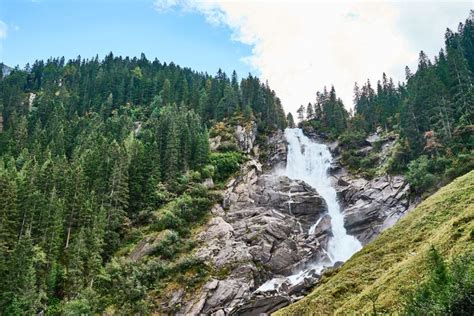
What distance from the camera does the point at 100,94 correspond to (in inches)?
4884

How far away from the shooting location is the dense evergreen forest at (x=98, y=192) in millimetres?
49844

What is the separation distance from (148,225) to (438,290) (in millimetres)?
50352

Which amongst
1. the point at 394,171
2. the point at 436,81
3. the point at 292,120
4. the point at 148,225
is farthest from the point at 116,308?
the point at 292,120

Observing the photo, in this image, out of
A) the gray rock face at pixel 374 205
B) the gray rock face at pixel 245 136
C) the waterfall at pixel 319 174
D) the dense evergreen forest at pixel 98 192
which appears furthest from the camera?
the gray rock face at pixel 245 136

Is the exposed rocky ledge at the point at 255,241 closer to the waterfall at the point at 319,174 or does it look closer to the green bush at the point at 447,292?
the waterfall at the point at 319,174

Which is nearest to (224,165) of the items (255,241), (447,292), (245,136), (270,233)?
(245,136)

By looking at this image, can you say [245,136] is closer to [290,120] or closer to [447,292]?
[290,120]

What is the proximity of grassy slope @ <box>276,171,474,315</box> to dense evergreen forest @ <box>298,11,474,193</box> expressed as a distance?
884 inches

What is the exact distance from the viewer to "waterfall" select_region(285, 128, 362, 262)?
209ft

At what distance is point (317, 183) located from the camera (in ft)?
290

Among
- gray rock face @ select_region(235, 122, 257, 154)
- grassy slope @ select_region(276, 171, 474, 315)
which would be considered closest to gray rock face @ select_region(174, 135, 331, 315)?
grassy slope @ select_region(276, 171, 474, 315)

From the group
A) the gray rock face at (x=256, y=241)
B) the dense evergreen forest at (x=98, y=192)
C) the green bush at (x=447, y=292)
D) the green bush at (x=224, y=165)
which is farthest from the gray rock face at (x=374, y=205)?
the green bush at (x=447, y=292)

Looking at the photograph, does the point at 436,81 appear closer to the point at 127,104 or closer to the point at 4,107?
the point at 127,104

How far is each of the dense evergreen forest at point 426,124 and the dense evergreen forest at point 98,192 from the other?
871 inches
